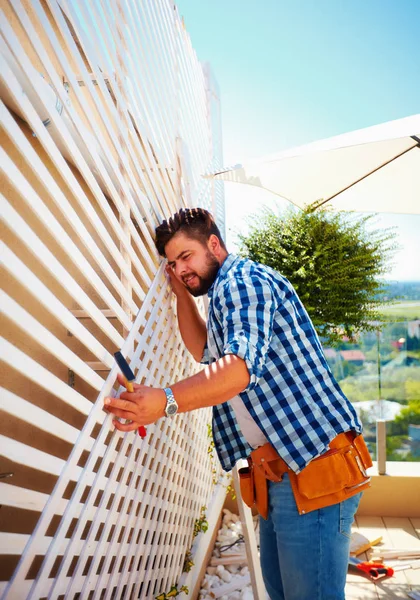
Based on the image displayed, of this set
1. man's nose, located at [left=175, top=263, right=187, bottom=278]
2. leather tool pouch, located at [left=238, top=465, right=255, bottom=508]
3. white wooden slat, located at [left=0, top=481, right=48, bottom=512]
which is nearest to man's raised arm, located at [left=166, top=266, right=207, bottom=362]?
man's nose, located at [left=175, top=263, right=187, bottom=278]

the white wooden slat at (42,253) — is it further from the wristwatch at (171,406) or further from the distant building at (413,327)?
the distant building at (413,327)

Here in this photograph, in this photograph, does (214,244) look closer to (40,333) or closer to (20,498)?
(40,333)

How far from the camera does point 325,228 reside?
12.1ft

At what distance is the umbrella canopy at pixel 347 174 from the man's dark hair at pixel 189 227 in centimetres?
80

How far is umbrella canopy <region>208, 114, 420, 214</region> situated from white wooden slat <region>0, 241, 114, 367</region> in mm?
1499

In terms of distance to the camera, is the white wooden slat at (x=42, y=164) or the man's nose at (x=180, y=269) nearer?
the white wooden slat at (x=42, y=164)

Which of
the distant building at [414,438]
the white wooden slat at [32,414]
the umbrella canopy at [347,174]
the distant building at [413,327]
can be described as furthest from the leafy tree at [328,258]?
the white wooden slat at [32,414]

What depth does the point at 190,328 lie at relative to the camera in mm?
1918

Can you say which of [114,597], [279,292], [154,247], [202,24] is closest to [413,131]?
[279,292]

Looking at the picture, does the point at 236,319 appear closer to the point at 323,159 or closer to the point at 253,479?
the point at 253,479

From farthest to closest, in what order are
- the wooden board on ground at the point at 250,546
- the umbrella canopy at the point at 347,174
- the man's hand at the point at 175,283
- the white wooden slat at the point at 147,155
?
the umbrella canopy at the point at 347,174 < the wooden board on ground at the point at 250,546 < the man's hand at the point at 175,283 < the white wooden slat at the point at 147,155

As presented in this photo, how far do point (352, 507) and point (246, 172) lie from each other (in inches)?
73.4

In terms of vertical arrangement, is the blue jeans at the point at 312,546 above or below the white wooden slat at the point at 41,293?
below

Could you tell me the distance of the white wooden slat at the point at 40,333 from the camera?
833 millimetres
